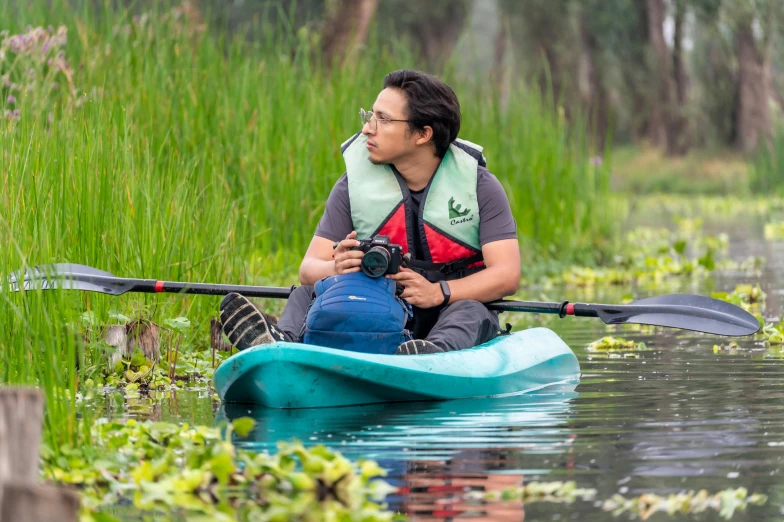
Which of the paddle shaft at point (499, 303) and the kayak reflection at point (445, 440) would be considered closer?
the kayak reflection at point (445, 440)

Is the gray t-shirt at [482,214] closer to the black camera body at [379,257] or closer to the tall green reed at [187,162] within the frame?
the black camera body at [379,257]

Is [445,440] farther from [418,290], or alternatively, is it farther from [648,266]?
[648,266]

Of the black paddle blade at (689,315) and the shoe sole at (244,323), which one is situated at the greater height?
the shoe sole at (244,323)

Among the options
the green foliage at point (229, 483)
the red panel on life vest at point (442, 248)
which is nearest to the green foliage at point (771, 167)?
the red panel on life vest at point (442, 248)

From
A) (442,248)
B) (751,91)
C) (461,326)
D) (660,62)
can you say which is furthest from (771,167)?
(461,326)

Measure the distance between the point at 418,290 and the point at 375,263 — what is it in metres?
0.39

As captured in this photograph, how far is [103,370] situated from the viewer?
634 centimetres

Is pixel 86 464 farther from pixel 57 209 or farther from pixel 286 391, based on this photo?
pixel 57 209

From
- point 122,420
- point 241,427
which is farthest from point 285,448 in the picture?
point 122,420

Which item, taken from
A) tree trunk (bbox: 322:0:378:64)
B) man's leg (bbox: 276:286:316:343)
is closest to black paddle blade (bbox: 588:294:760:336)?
man's leg (bbox: 276:286:316:343)

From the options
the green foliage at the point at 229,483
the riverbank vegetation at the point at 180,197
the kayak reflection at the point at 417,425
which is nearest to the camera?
the green foliage at the point at 229,483

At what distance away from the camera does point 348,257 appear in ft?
18.9

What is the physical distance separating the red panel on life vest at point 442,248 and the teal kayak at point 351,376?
0.48 meters

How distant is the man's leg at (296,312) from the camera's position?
6016 mm
